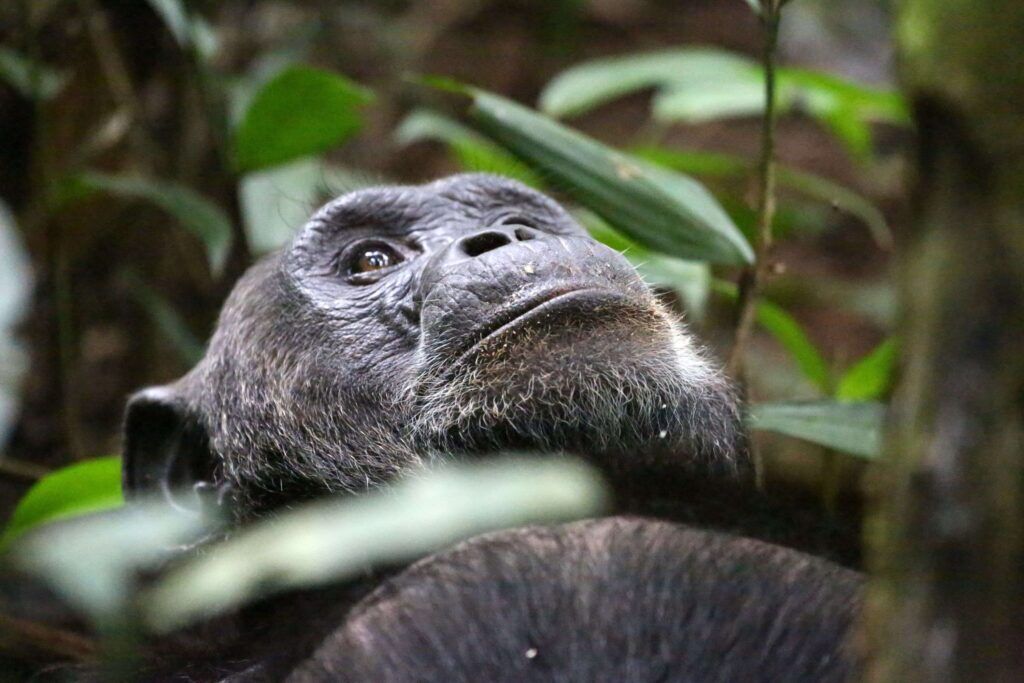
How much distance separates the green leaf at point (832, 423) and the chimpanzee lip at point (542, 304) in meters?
0.52

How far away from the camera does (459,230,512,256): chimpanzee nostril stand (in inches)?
103

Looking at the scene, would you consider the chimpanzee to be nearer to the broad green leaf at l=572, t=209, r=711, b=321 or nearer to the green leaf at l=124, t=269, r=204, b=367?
the broad green leaf at l=572, t=209, r=711, b=321

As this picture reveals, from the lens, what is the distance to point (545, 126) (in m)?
2.97

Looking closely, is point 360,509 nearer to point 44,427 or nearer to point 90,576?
point 90,576

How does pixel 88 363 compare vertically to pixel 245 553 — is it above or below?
below

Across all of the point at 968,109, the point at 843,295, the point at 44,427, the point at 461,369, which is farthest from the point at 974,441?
the point at 843,295

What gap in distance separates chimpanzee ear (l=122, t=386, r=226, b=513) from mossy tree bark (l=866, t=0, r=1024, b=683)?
2297mm

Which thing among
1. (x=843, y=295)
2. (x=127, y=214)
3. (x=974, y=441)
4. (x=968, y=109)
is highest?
(x=968, y=109)

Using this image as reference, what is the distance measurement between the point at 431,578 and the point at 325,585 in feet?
0.78

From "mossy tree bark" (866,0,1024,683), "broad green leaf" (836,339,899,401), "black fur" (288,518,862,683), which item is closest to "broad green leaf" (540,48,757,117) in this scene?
"broad green leaf" (836,339,899,401)

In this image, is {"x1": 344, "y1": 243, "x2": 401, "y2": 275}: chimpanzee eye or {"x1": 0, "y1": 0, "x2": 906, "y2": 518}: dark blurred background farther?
{"x1": 0, "y1": 0, "x2": 906, "y2": 518}: dark blurred background

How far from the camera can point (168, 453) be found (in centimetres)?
309

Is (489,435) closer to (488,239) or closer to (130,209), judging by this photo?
(488,239)

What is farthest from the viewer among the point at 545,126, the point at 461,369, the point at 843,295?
the point at 843,295
